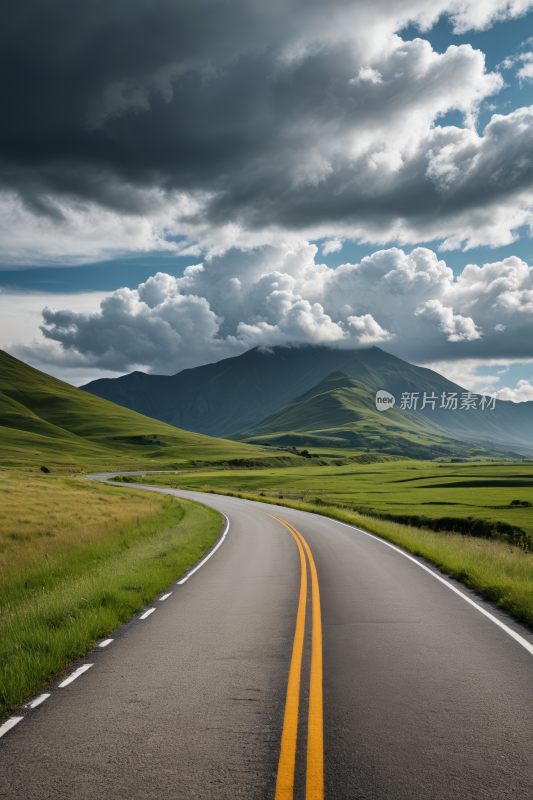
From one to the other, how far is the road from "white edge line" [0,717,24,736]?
0.10 m

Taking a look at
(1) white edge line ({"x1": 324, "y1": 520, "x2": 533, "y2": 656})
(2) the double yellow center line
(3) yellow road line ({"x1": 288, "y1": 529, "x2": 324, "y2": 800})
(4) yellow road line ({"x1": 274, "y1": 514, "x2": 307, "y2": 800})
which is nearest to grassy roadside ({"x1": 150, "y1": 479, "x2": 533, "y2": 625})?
(1) white edge line ({"x1": 324, "y1": 520, "x2": 533, "y2": 656})

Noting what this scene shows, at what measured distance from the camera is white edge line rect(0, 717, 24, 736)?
5363mm

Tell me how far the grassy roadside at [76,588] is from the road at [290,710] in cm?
55

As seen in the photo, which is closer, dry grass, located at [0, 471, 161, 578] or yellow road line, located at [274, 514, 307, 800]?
yellow road line, located at [274, 514, 307, 800]

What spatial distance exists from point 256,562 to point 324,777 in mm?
13253

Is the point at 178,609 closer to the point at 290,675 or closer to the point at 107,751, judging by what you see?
the point at 290,675

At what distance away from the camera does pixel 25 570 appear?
587 inches

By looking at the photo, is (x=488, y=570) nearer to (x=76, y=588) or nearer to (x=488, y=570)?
(x=488, y=570)

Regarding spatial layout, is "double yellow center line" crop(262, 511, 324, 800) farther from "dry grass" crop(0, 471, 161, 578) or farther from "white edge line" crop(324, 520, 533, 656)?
"dry grass" crop(0, 471, 161, 578)

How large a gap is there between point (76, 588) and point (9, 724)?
6.17 meters

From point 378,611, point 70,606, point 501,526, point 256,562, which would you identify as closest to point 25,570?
point 70,606

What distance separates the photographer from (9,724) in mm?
5504

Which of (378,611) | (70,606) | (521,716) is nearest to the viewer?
(521,716)

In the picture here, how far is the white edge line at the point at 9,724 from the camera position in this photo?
5.36m
